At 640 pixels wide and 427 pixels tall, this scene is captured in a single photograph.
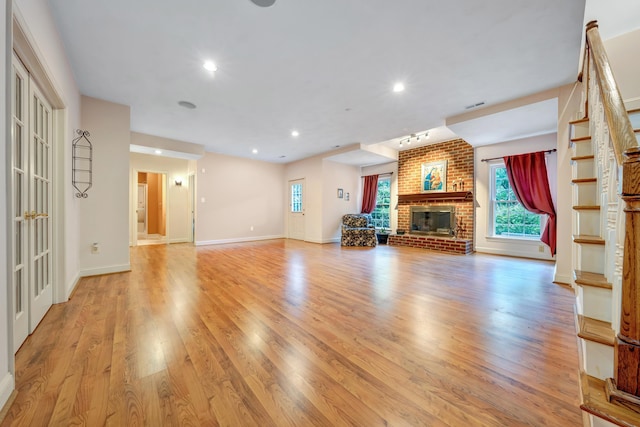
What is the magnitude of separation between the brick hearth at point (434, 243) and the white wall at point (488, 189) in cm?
38

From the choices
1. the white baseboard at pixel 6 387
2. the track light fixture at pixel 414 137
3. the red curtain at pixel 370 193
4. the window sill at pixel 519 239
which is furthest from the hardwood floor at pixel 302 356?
the red curtain at pixel 370 193

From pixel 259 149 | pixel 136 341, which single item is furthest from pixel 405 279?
pixel 259 149

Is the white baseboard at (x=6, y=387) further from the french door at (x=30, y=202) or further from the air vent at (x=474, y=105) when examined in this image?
the air vent at (x=474, y=105)

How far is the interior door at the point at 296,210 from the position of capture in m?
7.48

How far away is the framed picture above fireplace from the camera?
5934mm

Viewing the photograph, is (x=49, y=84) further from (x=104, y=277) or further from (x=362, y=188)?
(x=362, y=188)

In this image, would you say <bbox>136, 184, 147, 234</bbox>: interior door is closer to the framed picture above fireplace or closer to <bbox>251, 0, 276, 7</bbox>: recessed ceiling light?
<bbox>251, 0, 276, 7</bbox>: recessed ceiling light

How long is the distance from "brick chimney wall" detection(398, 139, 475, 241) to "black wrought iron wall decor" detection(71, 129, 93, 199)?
6420 mm

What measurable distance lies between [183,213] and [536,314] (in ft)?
25.1

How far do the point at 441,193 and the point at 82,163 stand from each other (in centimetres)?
665

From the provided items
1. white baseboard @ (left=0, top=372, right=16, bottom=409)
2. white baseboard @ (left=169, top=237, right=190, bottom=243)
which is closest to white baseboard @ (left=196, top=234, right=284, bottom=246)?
white baseboard @ (left=169, top=237, right=190, bottom=243)

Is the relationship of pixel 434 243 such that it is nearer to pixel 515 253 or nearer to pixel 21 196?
pixel 515 253

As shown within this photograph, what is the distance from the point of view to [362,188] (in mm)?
7738

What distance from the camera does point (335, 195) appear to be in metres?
7.10
